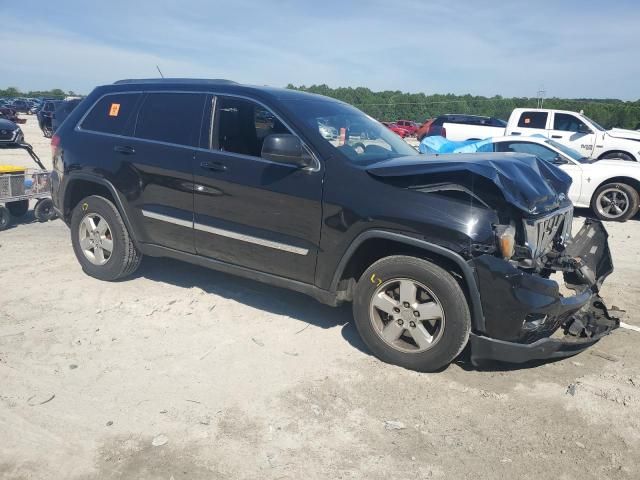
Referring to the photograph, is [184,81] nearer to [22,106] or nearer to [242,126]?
[242,126]

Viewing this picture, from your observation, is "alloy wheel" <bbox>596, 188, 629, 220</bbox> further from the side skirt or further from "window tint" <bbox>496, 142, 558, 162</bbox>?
the side skirt

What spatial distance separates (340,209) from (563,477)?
84.1 inches

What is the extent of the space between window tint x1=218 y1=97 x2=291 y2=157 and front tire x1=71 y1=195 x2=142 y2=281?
55.6 inches

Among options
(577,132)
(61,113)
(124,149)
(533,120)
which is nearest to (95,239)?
(124,149)

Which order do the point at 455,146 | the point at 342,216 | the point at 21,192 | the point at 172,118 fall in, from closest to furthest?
the point at 342,216, the point at 172,118, the point at 21,192, the point at 455,146

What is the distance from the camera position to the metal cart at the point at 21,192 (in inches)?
291

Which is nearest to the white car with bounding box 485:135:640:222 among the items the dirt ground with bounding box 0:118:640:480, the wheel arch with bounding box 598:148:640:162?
the wheel arch with bounding box 598:148:640:162

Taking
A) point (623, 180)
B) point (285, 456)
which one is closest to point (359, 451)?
point (285, 456)

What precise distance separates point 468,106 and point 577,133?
34122mm

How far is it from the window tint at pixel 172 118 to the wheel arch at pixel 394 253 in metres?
1.73

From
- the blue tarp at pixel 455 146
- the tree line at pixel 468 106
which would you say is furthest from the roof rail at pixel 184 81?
the tree line at pixel 468 106

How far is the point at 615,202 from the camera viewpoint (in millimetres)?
9719

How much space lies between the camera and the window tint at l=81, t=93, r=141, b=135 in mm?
5188

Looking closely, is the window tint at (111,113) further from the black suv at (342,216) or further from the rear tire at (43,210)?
the rear tire at (43,210)
